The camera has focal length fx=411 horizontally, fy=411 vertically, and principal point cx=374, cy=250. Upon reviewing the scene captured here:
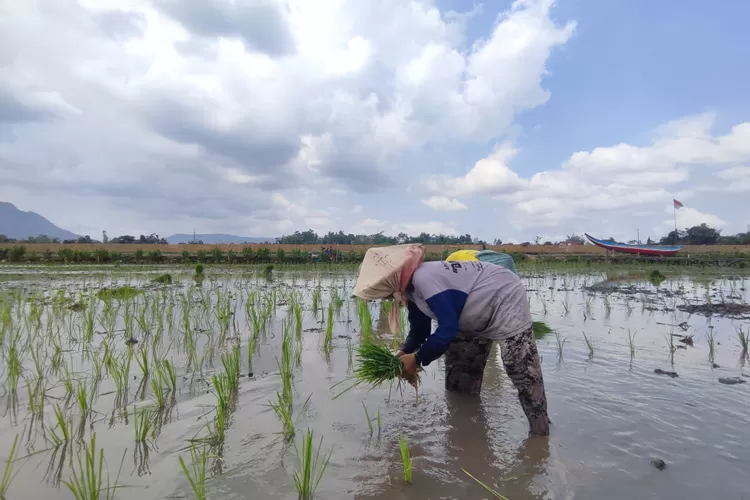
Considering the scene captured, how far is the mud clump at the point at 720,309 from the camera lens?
21.0ft

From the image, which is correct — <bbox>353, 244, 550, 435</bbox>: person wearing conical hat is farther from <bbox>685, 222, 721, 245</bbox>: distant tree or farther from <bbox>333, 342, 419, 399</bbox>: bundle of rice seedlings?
<bbox>685, 222, 721, 245</bbox>: distant tree

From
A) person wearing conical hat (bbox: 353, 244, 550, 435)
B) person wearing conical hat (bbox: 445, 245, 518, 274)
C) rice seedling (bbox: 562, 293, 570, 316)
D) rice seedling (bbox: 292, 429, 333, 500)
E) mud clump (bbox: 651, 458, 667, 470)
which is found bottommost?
mud clump (bbox: 651, 458, 667, 470)

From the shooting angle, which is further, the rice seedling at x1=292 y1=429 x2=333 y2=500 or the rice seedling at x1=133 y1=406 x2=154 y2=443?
the rice seedling at x1=133 y1=406 x2=154 y2=443

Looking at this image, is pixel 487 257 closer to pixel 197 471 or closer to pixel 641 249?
pixel 197 471

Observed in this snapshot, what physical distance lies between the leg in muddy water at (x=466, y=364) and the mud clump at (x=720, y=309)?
5503 millimetres

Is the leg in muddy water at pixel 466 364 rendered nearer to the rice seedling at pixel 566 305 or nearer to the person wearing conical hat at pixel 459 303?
the person wearing conical hat at pixel 459 303

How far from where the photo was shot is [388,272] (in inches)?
86.8

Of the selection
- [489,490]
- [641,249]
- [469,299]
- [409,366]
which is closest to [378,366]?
[409,366]

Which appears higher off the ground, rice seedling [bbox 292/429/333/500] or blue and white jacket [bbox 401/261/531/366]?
blue and white jacket [bbox 401/261/531/366]

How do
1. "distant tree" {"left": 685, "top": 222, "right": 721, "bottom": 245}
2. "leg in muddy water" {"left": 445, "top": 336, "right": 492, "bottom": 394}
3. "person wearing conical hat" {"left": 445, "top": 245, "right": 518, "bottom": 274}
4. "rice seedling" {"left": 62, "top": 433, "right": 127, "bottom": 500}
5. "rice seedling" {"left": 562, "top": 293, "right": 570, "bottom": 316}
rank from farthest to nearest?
"distant tree" {"left": 685, "top": 222, "right": 721, "bottom": 245} < "rice seedling" {"left": 562, "top": 293, "right": 570, "bottom": 316} < "person wearing conical hat" {"left": 445, "top": 245, "right": 518, "bottom": 274} < "leg in muddy water" {"left": 445, "top": 336, "right": 492, "bottom": 394} < "rice seedling" {"left": 62, "top": 433, "right": 127, "bottom": 500}

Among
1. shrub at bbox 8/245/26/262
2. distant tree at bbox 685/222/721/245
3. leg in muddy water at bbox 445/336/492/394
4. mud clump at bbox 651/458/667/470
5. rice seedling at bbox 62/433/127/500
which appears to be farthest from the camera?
distant tree at bbox 685/222/721/245

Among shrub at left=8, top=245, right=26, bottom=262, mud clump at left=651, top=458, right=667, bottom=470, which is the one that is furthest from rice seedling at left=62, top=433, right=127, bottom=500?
shrub at left=8, top=245, right=26, bottom=262

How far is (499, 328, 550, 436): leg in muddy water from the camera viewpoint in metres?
2.35

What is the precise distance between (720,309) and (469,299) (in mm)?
6835
